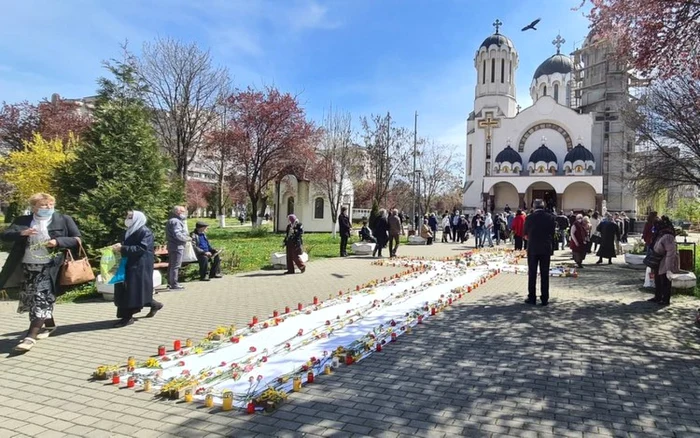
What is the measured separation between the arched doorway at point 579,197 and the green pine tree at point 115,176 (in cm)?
4590

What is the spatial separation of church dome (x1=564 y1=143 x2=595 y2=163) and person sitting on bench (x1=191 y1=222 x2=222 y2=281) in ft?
145

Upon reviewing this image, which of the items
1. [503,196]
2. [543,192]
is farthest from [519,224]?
[503,196]

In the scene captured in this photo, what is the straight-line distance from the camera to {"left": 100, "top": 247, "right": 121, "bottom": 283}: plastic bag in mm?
6773

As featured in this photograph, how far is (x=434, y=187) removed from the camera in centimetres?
5228

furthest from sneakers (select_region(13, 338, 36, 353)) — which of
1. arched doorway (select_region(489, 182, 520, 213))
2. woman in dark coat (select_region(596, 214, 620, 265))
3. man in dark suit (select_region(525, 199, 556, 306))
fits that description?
arched doorway (select_region(489, 182, 520, 213))

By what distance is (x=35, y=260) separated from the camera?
19.6ft

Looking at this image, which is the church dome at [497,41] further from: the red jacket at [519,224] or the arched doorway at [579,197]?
the red jacket at [519,224]

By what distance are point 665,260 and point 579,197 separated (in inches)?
1724

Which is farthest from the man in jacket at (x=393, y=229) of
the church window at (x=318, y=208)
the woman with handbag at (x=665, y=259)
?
the church window at (x=318, y=208)

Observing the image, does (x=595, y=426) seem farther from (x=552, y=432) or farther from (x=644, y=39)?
(x=644, y=39)

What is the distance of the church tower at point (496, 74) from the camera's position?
184 ft

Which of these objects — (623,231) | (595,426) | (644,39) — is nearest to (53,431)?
(595,426)

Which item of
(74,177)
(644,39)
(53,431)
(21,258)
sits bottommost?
(53,431)

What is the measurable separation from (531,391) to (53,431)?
4221mm
